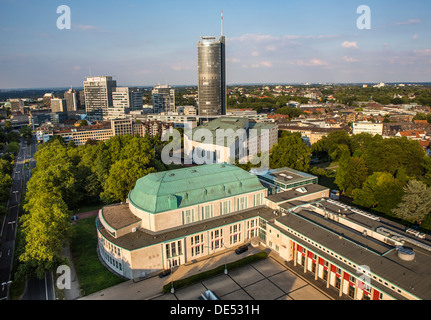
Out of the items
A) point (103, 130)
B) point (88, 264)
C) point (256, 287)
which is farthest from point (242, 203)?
point (103, 130)

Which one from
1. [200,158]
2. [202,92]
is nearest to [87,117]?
[202,92]

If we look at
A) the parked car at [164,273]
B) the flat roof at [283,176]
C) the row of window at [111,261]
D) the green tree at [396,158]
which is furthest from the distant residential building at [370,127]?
the row of window at [111,261]

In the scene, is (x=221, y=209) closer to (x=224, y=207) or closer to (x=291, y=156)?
(x=224, y=207)

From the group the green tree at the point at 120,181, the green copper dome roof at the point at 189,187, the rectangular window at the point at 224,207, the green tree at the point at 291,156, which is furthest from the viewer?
the green tree at the point at 291,156

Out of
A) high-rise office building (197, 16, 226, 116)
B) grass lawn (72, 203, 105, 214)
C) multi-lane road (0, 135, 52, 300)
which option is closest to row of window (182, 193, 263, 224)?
multi-lane road (0, 135, 52, 300)

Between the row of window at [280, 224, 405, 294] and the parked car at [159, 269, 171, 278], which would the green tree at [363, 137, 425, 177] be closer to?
the row of window at [280, 224, 405, 294]

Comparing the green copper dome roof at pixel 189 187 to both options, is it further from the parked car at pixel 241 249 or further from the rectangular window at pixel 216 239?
the parked car at pixel 241 249
